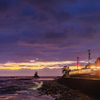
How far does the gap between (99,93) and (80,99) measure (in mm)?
3006

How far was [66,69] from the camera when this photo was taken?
93.3 metres

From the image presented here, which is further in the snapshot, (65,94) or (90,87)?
(65,94)

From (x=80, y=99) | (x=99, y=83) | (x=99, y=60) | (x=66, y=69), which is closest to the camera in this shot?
(x=80, y=99)

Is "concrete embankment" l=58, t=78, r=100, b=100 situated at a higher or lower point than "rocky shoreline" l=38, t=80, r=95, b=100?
higher

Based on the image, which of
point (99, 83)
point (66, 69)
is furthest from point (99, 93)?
point (66, 69)

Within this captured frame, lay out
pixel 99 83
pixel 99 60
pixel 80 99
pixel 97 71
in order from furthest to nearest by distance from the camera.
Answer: pixel 99 60
pixel 97 71
pixel 99 83
pixel 80 99

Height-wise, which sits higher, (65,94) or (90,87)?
(90,87)

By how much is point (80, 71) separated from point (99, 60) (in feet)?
38.0

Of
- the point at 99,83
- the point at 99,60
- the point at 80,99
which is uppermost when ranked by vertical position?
the point at 99,60

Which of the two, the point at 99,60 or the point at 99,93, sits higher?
the point at 99,60

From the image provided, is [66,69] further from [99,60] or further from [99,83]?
[99,83]

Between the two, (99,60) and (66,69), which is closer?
(99,60)

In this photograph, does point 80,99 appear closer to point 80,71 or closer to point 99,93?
point 99,93

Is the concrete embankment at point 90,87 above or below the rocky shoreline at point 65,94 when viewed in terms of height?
above
